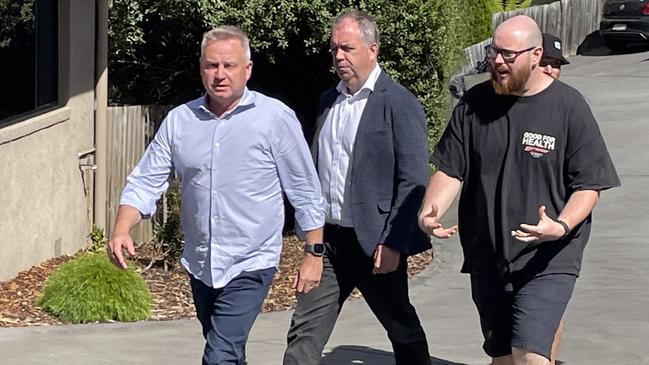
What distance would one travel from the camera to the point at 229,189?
5.09m

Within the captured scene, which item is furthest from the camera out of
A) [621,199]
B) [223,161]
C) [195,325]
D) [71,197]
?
[621,199]

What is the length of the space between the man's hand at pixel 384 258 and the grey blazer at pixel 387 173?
0.04m

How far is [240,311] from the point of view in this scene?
511 centimetres

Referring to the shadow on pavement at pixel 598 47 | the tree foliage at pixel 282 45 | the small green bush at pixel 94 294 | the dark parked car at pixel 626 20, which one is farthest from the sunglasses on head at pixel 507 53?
the shadow on pavement at pixel 598 47

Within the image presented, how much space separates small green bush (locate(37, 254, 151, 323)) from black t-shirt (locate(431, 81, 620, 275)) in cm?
337

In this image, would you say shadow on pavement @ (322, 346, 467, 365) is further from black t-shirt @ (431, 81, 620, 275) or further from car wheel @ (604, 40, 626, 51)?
car wheel @ (604, 40, 626, 51)

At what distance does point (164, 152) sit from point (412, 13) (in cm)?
584

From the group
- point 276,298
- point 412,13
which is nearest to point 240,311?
point 276,298

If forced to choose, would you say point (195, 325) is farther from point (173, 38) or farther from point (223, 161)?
point (173, 38)

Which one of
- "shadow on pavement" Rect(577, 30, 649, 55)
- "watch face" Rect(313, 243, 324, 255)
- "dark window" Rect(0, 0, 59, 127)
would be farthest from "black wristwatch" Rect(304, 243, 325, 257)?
"shadow on pavement" Rect(577, 30, 649, 55)

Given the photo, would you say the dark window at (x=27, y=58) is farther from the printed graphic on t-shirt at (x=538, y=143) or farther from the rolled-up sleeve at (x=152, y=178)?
the printed graphic on t-shirt at (x=538, y=143)

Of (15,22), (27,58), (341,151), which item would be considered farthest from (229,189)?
(27,58)

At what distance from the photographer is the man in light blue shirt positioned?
16.6 ft

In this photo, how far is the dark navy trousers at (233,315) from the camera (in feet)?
16.6
